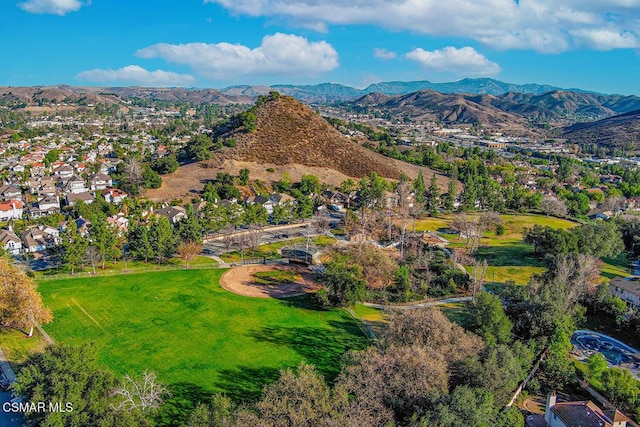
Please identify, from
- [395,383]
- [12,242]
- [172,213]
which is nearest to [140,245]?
[12,242]

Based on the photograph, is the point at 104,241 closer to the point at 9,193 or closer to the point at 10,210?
the point at 10,210

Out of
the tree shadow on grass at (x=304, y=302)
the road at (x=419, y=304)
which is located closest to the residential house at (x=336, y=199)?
the tree shadow on grass at (x=304, y=302)

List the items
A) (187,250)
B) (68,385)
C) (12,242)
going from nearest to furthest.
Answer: (68,385) → (187,250) → (12,242)

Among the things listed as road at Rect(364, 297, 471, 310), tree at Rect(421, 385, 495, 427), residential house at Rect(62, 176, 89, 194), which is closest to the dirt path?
road at Rect(364, 297, 471, 310)

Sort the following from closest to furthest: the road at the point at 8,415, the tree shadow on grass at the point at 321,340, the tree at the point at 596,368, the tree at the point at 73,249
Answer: the road at the point at 8,415 < the tree at the point at 596,368 < the tree shadow on grass at the point at 321,340 < the tree at the point at 73,249

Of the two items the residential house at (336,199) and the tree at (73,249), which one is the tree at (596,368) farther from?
the residential house at (336,199)
